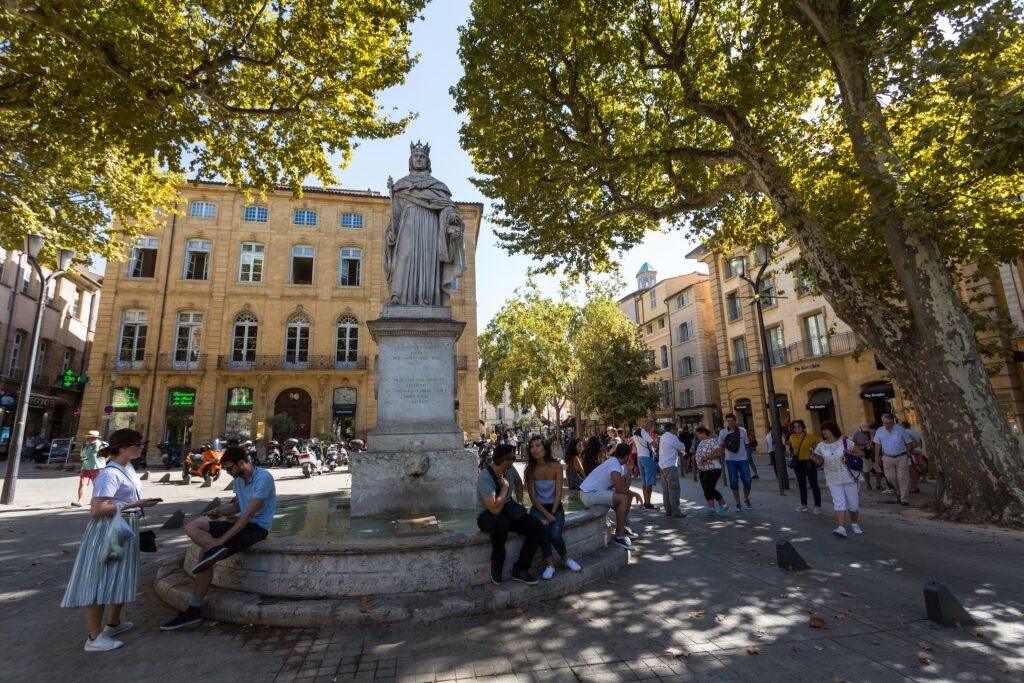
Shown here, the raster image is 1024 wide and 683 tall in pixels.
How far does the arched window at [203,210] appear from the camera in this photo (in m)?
28.8

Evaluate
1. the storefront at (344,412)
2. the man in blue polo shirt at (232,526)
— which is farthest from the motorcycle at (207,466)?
the man in blue polo shirt at (232,526)

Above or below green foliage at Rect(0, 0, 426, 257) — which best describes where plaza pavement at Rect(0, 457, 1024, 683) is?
below

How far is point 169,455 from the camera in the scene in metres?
21.0

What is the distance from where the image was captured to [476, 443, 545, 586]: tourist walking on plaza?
14.4ft

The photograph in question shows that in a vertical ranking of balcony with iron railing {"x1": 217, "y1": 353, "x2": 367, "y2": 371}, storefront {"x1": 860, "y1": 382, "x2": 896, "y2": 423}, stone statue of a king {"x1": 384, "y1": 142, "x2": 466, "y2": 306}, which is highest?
balcony with iron railing {"x1": 217, "y1": 353, "x2": 367, "y2": 371}

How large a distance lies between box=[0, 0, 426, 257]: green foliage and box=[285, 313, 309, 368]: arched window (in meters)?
14.7

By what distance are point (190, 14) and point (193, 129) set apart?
2130 mm

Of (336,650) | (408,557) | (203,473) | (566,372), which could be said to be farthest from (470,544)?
(566,372)

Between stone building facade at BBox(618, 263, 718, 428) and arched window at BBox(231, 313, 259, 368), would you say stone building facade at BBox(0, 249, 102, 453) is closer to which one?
arched window at BBox(231, 313, 259, 368)

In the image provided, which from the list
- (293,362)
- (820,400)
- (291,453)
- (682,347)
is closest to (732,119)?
(820,400)

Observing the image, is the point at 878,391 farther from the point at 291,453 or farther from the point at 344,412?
the point at 344,412

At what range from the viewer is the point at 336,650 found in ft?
11.5

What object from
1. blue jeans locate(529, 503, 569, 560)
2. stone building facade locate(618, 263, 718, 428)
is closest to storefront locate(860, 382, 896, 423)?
stone building facade locate(618, 263, 718, 428)

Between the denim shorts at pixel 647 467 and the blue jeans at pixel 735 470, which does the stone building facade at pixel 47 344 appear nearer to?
the denim shorts at pixel 647 467
